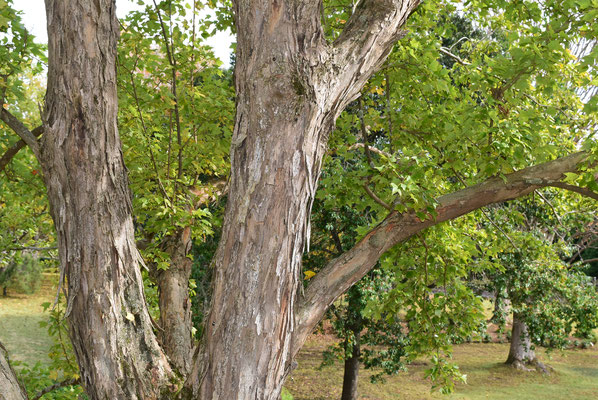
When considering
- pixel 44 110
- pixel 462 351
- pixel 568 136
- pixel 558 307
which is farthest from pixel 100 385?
pixel 462 351

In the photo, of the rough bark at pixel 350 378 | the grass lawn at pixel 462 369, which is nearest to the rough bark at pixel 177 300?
the rough bark at pixel 350 378

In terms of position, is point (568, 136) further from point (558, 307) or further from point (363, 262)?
point (363, 262)

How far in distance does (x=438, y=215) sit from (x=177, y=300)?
8.83ft

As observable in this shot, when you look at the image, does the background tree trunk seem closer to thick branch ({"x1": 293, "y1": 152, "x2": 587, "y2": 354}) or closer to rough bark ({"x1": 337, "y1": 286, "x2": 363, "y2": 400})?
rough bark ({"x1": 337, "y1": 286, "x2": 363, "y2": 400})

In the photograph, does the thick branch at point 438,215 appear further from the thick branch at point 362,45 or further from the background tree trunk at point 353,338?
the background tree trunk at point 353,338

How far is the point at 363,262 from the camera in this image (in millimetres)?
3693

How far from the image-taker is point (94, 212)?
10.4 ft

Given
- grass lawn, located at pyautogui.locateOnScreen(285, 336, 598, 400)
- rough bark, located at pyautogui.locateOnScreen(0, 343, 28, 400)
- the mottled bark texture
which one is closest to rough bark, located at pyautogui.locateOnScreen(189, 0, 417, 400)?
rough bark, located at pyautogui.locateOnScreen(0, 343, 28, 400)

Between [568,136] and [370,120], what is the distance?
11.8ft

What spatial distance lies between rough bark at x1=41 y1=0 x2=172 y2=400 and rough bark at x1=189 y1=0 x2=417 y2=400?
45cm

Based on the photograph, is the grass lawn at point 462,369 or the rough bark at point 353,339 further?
the grass lawn at point 462,369

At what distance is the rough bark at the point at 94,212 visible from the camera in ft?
10.3

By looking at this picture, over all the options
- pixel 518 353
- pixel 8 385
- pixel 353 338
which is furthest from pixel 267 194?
pixel 518 353

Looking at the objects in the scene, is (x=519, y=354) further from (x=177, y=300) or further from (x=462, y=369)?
(x=177, y=300)
